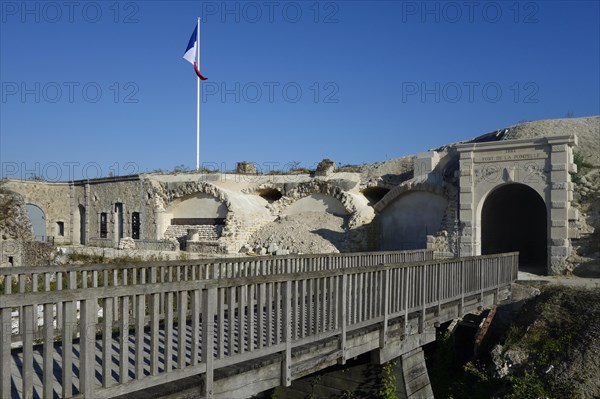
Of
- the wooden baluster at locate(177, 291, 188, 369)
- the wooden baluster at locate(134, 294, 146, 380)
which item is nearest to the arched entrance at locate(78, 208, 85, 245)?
the wooden baluster at locate(177, 291, 188, 369)

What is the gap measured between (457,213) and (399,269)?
11149 millimetres

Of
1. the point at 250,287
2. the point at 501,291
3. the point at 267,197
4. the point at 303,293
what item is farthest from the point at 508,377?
the point at 267,197

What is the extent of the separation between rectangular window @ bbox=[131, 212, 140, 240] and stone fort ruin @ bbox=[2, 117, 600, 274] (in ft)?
0.18

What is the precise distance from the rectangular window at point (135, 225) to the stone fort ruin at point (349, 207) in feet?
0.18

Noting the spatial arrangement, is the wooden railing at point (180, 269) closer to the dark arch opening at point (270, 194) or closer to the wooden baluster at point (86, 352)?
the wooden baluster at point (86, 352)

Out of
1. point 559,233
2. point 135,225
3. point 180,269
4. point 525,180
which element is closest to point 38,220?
point 135,225

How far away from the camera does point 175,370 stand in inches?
162

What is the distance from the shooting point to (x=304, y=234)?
21.7 meters

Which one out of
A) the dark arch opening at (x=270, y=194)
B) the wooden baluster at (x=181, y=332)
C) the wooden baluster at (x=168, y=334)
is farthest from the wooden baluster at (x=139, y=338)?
the dark arch opening at (x=270, y=194)

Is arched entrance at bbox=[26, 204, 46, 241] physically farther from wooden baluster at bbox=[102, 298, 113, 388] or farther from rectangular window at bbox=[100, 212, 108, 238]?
wooden baluster at bbox=[102, 298, 113, 388]

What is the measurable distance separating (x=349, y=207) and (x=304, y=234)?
239cm

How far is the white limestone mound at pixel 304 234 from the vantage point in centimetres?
2089

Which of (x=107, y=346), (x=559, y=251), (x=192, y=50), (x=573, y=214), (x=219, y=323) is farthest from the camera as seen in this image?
(x=192, y=50)

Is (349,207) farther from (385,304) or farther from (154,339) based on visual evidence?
(154,339)
